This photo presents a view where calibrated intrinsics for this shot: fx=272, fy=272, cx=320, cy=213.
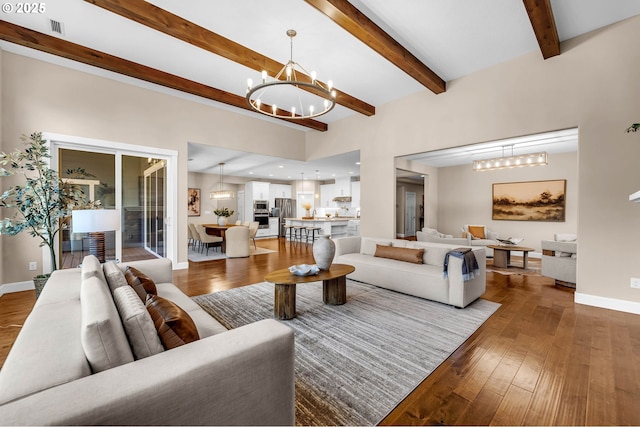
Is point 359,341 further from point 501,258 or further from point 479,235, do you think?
point 479,235

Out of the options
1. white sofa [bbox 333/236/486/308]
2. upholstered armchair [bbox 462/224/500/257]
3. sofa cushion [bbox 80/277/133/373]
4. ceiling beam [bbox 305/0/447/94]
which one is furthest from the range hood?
sofa cushion [bbox 80/277/133/373]

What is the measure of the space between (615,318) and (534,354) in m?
1.69

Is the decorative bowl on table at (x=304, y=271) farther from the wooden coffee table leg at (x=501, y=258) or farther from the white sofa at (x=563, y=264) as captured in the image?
the wooden coffee table leg at (x=501, y=258)

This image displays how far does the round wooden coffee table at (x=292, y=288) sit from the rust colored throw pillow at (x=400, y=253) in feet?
3.75

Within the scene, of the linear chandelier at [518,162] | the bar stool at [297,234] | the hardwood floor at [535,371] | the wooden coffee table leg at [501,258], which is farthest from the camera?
the bar stool at [297,234]

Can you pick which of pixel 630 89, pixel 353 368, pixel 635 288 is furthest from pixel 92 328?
pixel 630 89

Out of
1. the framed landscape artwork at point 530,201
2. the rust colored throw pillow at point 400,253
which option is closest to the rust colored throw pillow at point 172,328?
the rust colored throw pillow at point 400,253

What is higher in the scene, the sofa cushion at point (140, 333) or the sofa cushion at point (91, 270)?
the sofa cushion at point (91, 270)

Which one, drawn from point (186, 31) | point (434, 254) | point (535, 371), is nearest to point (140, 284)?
point (186, 31)

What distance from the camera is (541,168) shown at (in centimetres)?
710

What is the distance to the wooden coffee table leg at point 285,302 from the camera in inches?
119

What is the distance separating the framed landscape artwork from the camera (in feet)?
22.5

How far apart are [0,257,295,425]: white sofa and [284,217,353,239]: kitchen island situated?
25.4ft

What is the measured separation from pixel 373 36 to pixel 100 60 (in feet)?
12.3
